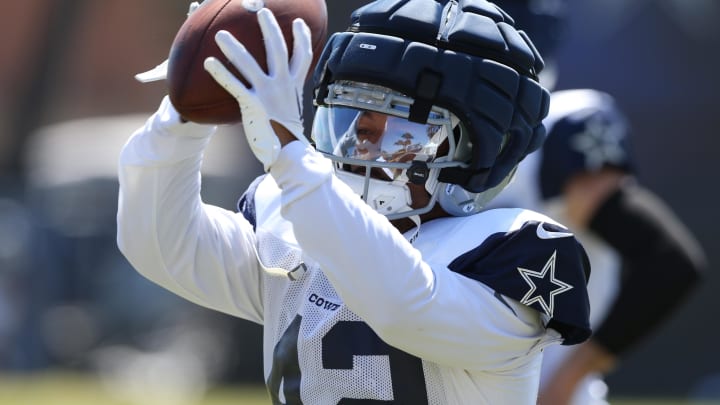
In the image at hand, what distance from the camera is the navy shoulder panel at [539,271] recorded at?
222 cm

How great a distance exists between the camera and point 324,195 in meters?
2.05

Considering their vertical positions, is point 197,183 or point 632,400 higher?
point 197,183

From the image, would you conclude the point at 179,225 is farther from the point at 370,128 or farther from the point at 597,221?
the point at 597,221

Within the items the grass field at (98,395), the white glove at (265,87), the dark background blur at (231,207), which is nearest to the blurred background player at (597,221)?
the white glove at (265,87)

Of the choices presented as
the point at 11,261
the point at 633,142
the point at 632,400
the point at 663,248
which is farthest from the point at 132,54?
the point at 663,248

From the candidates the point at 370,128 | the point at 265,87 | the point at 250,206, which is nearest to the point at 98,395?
the point at 250,206

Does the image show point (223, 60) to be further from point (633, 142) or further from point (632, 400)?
point (633, 142)

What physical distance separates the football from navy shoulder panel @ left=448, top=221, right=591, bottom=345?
48cm

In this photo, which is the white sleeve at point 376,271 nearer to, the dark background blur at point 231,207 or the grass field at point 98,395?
the grass field at point 98,395

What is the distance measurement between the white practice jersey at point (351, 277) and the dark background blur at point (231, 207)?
5.56m

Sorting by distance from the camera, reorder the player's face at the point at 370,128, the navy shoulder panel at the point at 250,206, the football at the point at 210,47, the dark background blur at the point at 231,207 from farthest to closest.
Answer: the dark background blur at the point at 231,207 → the navy shoulder panel at the point at 250,206 → the player's face at the point at 370,128 → the football at the point at 210,47

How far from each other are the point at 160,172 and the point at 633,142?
6636 millimetres

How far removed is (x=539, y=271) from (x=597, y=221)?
1.66 metres

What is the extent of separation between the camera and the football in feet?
7.07
